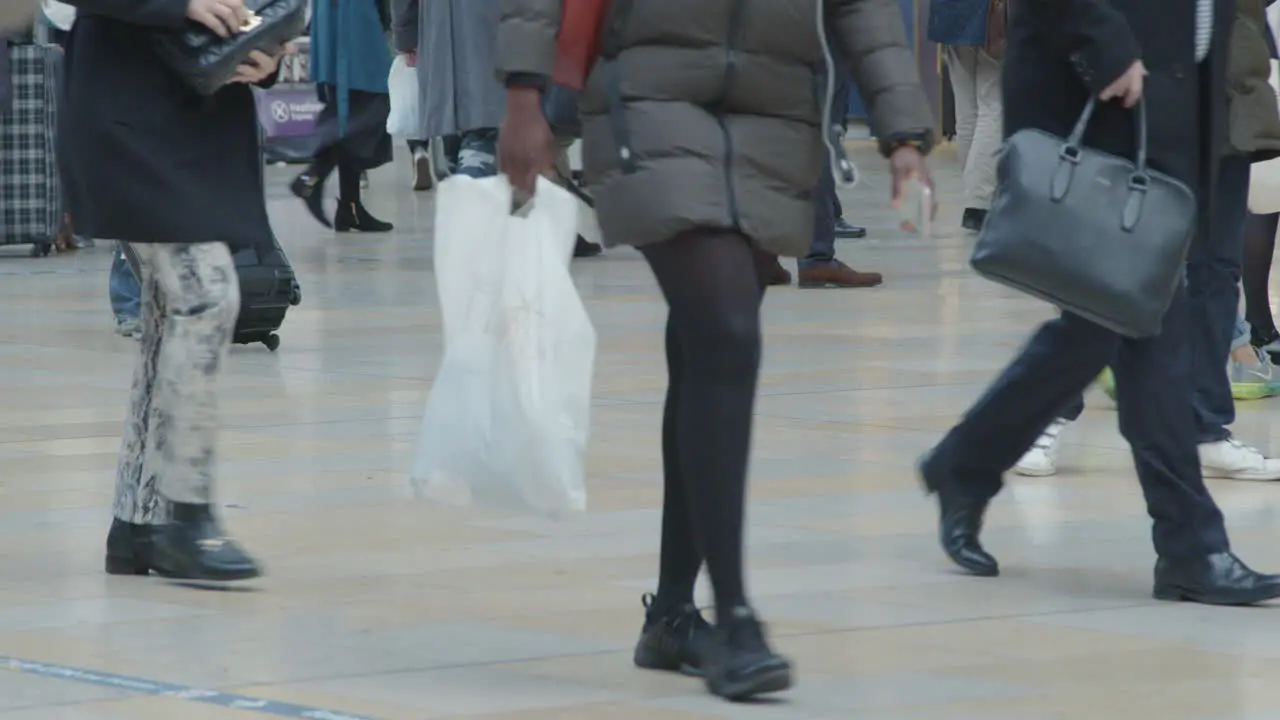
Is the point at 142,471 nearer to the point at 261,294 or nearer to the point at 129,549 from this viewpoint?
the point at 129,549

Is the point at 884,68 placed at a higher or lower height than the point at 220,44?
higher

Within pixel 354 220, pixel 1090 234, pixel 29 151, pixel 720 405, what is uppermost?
pixel 1090 234

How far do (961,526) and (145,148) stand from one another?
1.98m

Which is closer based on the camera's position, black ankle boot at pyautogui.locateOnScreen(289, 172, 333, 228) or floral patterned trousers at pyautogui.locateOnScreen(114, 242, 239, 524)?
floral patterned trousers at pyautogui.locateOnScreen(114, 242, 239, 524)

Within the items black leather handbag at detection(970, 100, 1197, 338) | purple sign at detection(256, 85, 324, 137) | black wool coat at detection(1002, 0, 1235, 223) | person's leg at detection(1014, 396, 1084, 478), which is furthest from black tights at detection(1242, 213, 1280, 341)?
purple sign at detection(256, 85, 324, 137)

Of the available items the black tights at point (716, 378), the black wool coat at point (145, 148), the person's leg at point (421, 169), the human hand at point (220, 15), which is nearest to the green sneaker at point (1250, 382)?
the black wool coat at point (145, 148)

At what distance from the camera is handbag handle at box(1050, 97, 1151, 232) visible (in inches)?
227

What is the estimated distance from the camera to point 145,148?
241 inches

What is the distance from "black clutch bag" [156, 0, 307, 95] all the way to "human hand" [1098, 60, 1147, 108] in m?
1.73

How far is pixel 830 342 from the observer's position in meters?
11.1

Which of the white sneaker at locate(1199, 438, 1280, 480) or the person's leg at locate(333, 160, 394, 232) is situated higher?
the white sneaker at locate(1199, 438, 1280, 480)

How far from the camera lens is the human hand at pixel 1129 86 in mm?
5793

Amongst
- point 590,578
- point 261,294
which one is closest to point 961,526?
point 590,578

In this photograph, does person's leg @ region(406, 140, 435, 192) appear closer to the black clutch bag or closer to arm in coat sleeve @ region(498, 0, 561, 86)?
the black clutch bag
